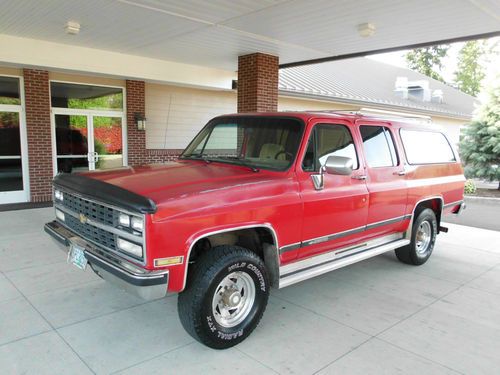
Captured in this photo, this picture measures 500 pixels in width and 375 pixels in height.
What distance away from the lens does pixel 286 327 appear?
152 inches

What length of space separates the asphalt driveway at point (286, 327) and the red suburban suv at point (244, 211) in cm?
38

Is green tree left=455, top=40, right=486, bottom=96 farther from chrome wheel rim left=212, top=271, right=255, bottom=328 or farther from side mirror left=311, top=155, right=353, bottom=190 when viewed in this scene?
chrome wheel rim left=212, top=271, right=255, bottom=328

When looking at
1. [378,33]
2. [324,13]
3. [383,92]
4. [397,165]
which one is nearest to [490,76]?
[383,92]

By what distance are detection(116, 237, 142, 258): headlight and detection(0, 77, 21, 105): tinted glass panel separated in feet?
26.0

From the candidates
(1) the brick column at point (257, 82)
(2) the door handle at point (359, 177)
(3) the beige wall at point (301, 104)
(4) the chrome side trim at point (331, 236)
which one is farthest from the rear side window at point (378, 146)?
(3) the beige wall at point (301, 104)

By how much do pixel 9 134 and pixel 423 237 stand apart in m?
8.99

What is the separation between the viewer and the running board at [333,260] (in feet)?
12.9

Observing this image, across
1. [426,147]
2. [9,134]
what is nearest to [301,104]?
[9,134]

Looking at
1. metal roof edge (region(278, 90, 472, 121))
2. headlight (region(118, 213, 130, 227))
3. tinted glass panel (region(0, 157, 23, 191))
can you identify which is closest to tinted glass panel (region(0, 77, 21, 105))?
tinted glass panel (region(0, 157, 23, 191))

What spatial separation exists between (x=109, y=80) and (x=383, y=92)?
1451 centimetres

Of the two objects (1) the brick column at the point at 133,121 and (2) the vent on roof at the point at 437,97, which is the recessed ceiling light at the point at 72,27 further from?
(2) the vent on roof at the point at 437,97

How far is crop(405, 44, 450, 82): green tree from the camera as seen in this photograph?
149ft

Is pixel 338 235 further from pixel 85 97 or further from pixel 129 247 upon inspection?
pixel 85 97

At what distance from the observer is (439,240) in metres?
7.51
